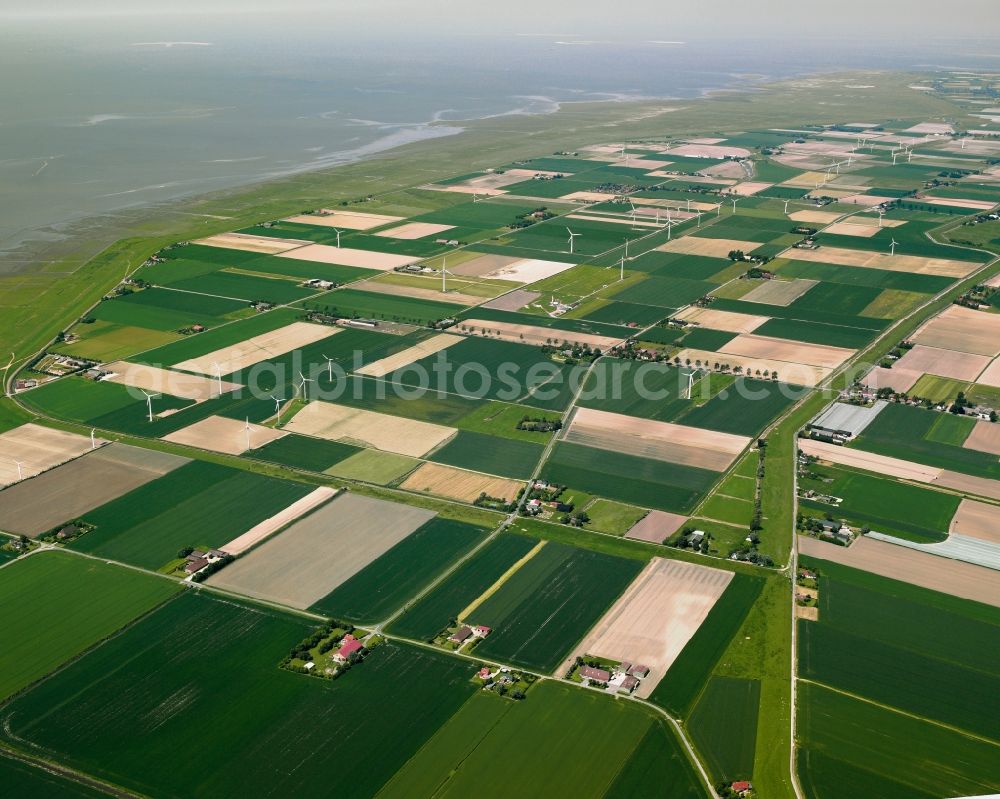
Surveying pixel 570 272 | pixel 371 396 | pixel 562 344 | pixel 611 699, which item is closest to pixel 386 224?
pixel 570 272

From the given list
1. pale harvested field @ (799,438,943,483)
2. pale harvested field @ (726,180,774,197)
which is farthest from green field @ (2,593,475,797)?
pale harvested field @ (726,180,774,197)

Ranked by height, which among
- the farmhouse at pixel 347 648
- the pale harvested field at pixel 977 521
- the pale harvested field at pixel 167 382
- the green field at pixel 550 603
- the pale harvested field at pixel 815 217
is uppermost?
the pale harvested field at pixel 815 217

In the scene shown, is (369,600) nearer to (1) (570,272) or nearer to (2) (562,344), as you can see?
(2) (562,344)

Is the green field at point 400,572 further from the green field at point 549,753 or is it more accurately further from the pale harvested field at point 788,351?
the pale harvested field at point 788,351

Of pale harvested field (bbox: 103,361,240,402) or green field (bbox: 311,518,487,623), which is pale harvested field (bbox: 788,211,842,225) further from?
green field (bbox: 311,518,487,623)

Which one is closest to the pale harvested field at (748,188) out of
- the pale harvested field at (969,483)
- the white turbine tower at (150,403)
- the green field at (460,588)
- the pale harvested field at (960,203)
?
the pale harvested field at (960,203)

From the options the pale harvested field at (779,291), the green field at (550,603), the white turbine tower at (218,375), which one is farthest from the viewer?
the pale harvested field at (779,291)
